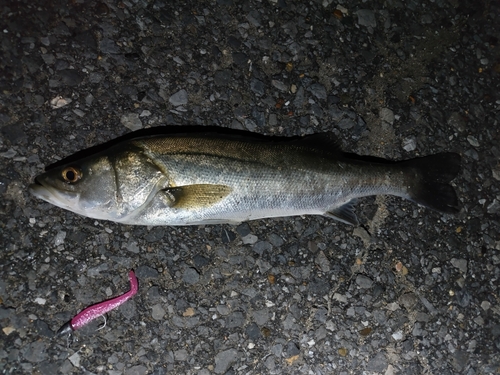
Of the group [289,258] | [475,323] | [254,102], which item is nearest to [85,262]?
[289,258]

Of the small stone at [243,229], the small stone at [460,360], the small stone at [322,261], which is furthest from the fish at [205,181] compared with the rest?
the small stone at [460,360]

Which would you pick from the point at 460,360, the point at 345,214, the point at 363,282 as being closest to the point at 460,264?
the point at 460,360

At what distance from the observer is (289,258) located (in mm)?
3766

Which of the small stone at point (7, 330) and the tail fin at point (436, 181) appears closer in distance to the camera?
the small stone at point (7, 330)

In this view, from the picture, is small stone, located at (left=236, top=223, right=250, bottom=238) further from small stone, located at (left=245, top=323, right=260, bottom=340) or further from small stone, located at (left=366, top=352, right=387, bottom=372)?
small stone, located at (left=366, top=352, right=387, bottom=372)

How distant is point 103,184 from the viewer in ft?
10.3

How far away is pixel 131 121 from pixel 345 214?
75.5 inches

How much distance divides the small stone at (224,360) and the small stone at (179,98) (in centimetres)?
207

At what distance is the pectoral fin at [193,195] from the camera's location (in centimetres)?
318

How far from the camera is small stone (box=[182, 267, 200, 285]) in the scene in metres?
3.56

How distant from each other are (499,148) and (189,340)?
346cm

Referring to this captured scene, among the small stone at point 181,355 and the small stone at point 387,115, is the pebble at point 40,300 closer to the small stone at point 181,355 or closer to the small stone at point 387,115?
the small stone at point 181,355

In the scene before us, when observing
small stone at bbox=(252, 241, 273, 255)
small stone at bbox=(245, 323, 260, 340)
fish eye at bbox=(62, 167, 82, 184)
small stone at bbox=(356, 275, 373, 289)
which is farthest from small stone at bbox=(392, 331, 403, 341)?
fish eye at bbox=(62, 167, 82, 184)

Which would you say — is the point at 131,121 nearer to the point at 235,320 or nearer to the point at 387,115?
the point at 235,320
